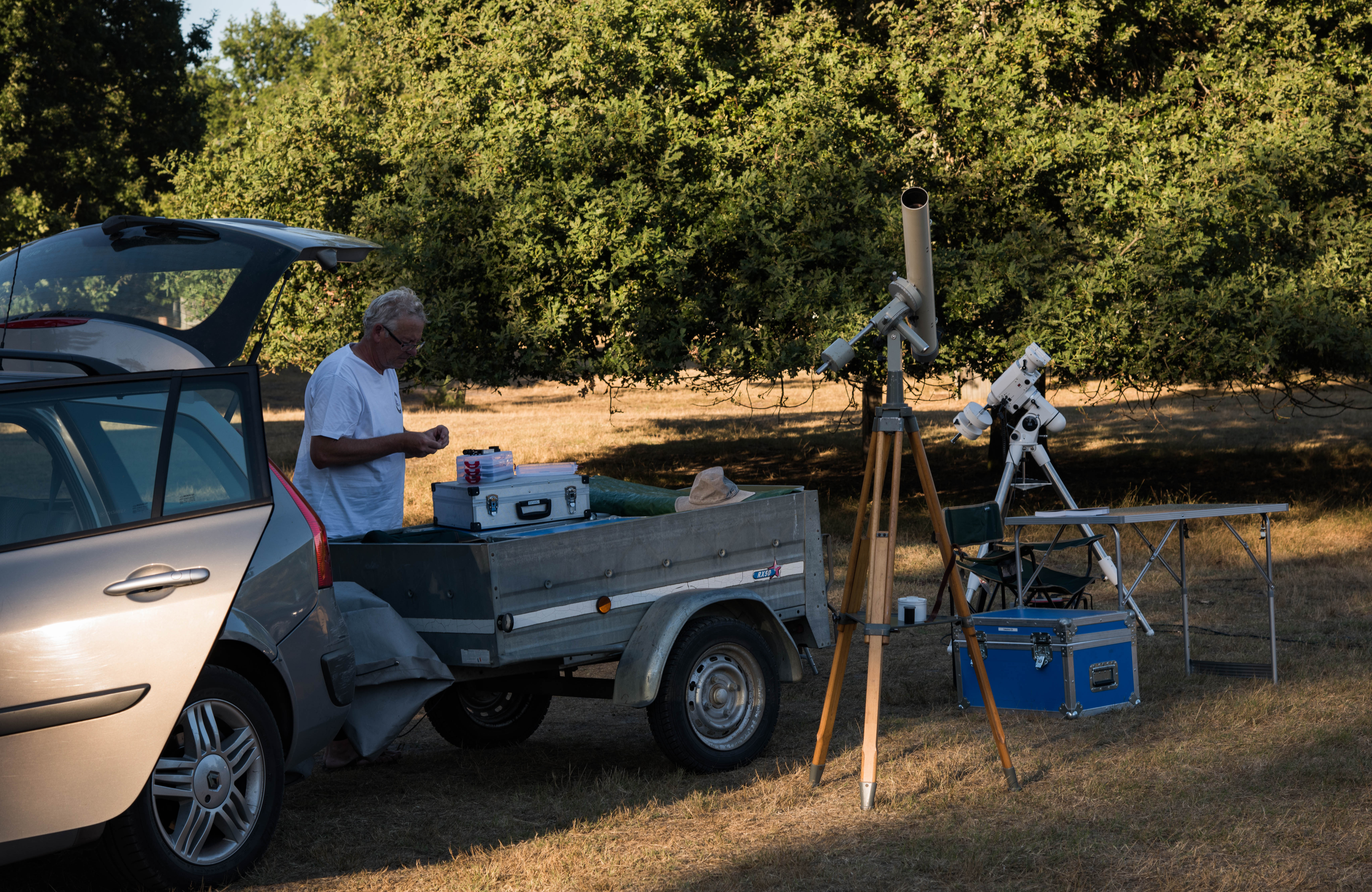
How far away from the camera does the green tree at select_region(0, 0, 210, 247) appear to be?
2702 centimetres

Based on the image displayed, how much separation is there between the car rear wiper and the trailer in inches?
55.6

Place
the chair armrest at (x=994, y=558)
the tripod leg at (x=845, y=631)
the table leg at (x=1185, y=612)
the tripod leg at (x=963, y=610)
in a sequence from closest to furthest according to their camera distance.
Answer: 1. the tripod leg at (x=963, y=610)
2. the tripod leg at (x=845, y=631)
3. the table leg at (x=1185, y=612)
4. the chair armrest at (x=994, y=558)

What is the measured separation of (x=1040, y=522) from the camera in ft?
22.8

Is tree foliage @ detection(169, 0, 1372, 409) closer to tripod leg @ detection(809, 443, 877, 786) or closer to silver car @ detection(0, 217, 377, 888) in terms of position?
tripod leg @ detection(809, 443, 877, 786)

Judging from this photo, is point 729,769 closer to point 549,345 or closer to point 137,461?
point 137,461

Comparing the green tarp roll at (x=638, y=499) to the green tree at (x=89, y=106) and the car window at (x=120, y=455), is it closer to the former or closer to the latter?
the car window at (x=120, y=455)

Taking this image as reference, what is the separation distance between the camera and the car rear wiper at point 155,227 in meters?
4.66

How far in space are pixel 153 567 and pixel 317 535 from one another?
696 mm

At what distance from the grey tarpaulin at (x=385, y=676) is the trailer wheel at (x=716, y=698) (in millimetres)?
956

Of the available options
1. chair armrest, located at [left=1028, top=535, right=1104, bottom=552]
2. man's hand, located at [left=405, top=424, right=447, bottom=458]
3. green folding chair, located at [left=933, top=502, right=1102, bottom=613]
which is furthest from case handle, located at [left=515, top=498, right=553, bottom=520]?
chair armrest, located at [left=1028, top=535, right=1104, bottom=552]

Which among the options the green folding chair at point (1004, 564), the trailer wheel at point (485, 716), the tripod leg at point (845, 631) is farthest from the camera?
the green folding chair at point (1004, 564)

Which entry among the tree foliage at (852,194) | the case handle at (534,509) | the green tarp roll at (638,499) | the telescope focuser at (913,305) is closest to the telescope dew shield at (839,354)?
the telescope focuser at (913,305)

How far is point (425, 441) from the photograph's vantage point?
220 inches

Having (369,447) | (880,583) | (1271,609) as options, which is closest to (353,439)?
(369,447)
